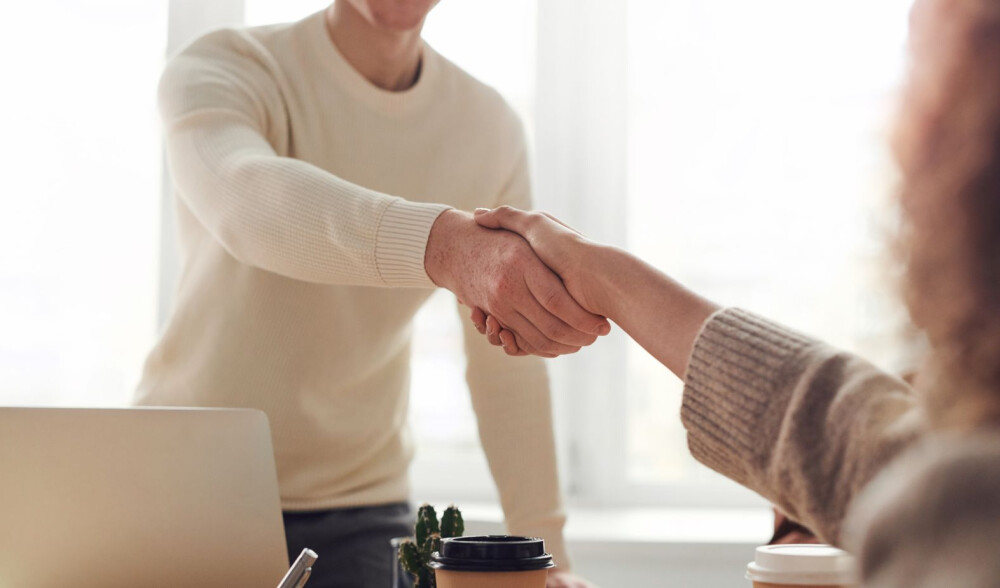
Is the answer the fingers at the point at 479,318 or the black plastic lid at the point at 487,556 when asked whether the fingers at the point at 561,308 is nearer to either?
the fingers at the point at 479,318

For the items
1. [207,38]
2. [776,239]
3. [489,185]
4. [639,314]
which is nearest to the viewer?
[639,314]

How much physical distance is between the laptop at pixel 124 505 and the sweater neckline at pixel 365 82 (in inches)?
33.2

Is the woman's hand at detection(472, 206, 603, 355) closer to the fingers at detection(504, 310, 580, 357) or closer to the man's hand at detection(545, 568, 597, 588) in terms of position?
the fingers at detection(504, 310, 580, 357)

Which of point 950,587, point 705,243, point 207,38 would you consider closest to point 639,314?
point 950,587

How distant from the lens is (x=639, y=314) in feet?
3.40

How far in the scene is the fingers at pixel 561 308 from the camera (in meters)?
1.23

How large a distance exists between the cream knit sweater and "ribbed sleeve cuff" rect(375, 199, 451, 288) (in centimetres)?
4

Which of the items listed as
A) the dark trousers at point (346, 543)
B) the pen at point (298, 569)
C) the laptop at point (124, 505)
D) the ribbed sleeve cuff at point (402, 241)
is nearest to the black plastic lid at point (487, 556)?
the pen at point (298, 569)

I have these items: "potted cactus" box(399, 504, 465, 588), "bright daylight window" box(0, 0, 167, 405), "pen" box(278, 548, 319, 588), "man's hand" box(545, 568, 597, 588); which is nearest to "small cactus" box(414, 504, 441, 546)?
"potted cactus" box(399, 504, 465, 588)

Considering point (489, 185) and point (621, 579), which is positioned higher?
point (489, 185)

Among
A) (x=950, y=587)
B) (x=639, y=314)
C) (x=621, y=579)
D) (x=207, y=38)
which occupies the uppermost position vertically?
(x=207, y=38)

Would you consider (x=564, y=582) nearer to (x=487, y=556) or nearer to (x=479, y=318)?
(x=479, y=318)

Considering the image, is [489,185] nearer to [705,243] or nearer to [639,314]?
[639,314]

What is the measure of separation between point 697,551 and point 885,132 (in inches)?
75.1
